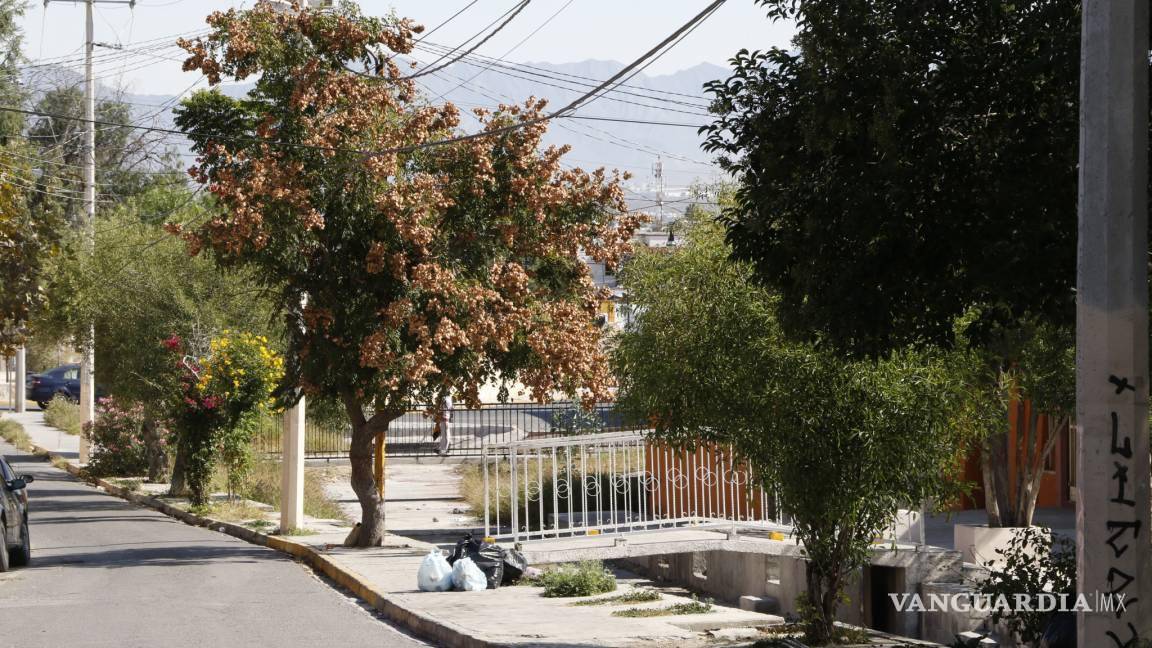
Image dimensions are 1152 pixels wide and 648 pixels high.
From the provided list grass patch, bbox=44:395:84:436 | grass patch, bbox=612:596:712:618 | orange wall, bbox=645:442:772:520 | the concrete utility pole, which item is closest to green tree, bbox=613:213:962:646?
grass patch, bbox=612:596:712:618

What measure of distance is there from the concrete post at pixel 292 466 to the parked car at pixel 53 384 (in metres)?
40.8

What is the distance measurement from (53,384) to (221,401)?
38.8 meters

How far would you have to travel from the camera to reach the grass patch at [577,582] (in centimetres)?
1373

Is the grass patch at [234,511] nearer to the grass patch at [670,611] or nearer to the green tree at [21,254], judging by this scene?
the green tree at [21,254]

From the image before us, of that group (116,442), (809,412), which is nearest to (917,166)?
(809,412)

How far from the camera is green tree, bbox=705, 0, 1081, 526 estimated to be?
8.05 metres

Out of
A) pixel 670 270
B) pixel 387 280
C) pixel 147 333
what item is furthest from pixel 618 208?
pixel 147 333

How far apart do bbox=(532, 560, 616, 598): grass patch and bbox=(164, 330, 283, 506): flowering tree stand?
35.5 feet

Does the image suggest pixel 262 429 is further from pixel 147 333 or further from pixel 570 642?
pixel 570 642

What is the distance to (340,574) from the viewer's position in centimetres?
1609

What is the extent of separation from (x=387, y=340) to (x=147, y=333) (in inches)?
468

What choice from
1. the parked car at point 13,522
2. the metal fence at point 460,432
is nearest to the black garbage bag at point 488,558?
the parked car at point 13,522

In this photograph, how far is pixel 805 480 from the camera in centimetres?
1037

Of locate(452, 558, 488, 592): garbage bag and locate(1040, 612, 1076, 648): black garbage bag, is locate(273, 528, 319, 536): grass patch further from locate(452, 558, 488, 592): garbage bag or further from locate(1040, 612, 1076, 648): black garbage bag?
locate(1040, 612, 1076, 648): black garbage bag
